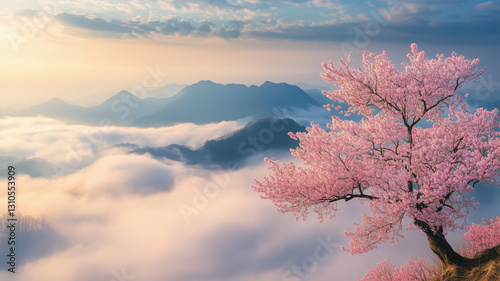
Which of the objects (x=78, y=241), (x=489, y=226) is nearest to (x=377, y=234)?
(x=489, y=226)

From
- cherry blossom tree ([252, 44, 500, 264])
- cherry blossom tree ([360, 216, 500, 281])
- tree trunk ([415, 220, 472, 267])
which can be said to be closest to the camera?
cherry blossom tree ([252, 44, 500, 264])

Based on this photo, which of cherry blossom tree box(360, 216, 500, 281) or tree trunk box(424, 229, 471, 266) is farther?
cherry blossom tree box(360, 216, 500, 281)

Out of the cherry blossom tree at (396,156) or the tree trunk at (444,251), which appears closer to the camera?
the cherry blossom tree at (396,156)

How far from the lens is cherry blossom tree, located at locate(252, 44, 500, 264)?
1125 centimetres

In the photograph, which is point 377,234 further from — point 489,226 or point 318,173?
point 489,226

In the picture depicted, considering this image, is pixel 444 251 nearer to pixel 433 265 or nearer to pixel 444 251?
pixel 444 251

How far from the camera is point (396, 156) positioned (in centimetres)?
1193

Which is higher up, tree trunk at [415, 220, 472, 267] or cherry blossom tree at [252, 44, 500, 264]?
cherry blossom tree at [252, 44, 500, 264]

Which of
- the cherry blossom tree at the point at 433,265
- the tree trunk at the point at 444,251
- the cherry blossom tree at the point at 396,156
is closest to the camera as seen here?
the cherry blossom tree at the point at 396,156

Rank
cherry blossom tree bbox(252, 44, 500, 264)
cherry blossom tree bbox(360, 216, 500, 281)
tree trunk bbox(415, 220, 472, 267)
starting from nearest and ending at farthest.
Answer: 1. cherry blossom tree bbox(252, 44, 500, 264)
2. tree trunk bbox(415, 220, 472, 267)
3. cherry blossom tree bbox(360, 216, 500, 281)

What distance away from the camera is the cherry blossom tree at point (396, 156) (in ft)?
36.9

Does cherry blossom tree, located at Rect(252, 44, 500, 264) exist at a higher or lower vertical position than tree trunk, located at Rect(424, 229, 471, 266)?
higher

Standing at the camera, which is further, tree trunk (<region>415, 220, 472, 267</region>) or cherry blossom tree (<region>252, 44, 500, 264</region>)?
tree trunk (<region>415, 220, 472, 267</region>)

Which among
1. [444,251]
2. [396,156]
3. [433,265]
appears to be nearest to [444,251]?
[444,251]
